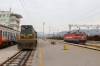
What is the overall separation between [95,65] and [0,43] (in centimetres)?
1583

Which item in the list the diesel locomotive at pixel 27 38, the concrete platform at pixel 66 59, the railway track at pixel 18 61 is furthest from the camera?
the diesel locomotive at pixel 27 38

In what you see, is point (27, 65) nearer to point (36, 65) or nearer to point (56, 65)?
point (36, 65)

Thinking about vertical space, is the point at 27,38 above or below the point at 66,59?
above

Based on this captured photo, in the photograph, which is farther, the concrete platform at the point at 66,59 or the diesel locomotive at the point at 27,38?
the diesel locomotive at the point at 27,38

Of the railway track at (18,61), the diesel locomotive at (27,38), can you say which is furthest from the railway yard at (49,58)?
the diesel locomotive at (27,38)

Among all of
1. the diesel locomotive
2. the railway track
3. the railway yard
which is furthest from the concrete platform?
the diesel locomotive

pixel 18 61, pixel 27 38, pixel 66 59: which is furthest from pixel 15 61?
pixel 27 38

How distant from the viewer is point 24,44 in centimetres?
2319

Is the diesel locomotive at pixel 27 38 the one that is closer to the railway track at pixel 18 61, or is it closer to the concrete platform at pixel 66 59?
the concrete platform at pixel 66 59

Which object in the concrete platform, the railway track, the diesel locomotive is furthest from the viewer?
the diesel locomotive

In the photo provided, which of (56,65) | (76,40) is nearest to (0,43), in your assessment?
(56,65)

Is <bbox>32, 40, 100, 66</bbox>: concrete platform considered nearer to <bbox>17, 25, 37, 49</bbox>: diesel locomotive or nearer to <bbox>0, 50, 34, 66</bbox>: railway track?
<bbox>0, 50, 34, 66</bbox>: railway track

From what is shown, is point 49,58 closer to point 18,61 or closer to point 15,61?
point 18,61

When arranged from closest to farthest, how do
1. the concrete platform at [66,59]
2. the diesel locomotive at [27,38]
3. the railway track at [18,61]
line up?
the railway track at [18,61] < the concrete platform at [66,59] < the diesel locomotive at [27,38]
